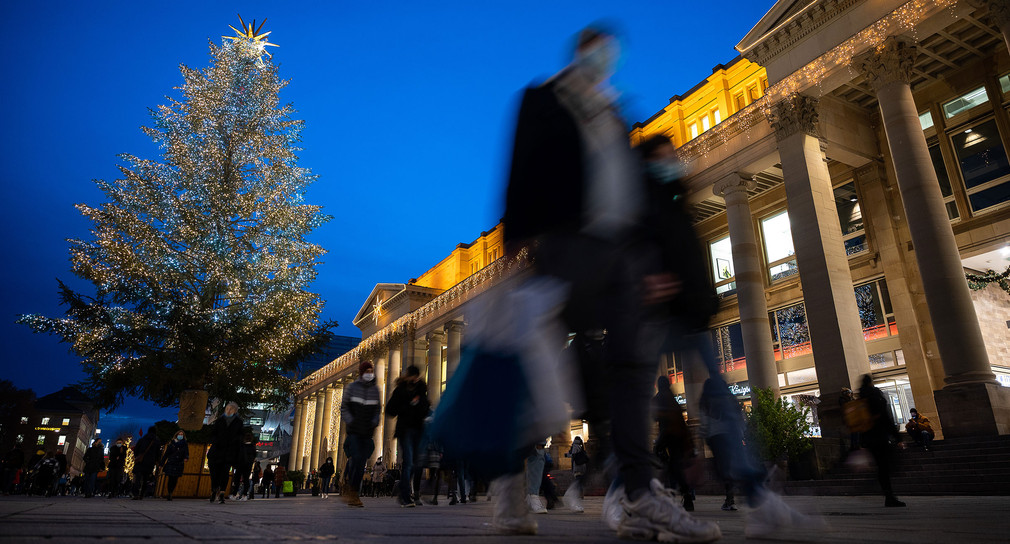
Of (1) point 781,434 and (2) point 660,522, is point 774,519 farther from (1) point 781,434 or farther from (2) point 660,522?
(1) point 781,434

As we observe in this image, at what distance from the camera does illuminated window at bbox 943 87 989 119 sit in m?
19.1

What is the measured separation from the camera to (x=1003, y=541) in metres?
2.10

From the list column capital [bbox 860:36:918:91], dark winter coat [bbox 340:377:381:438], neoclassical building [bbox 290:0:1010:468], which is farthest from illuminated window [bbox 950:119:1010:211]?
dark winter coat [bbox 340:377:381:438]

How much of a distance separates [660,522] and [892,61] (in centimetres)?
1806

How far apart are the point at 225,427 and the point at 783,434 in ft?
39.2

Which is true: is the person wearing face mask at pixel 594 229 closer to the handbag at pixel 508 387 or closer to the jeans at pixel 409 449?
the handbag at pixel 508 387

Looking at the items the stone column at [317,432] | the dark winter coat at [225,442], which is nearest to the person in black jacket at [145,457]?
the dark winter coat at [225,442]

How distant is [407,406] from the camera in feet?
28.4

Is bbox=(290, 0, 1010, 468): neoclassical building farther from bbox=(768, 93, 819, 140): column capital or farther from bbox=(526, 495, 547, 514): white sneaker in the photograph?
bbox=(526, 495, 547, 514): white sneaker

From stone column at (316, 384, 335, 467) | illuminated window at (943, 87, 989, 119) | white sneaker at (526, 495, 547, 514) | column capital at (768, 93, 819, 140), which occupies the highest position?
illuminated window at (943, 87, 989, 119)

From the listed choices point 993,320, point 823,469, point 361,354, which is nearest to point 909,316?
point 993,320

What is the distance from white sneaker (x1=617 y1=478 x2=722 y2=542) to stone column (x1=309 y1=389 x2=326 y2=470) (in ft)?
186

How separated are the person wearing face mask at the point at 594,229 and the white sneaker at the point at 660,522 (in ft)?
0.16

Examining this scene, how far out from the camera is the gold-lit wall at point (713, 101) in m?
24.1
